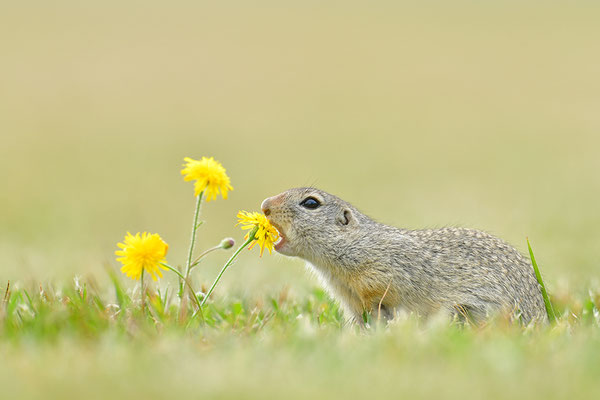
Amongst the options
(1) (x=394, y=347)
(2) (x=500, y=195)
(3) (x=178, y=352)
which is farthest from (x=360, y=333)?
(2) (x=500, y=195)

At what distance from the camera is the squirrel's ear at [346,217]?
5.98 meters

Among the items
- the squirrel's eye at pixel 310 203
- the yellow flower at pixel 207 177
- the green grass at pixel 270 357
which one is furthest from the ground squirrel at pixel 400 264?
the yellow flower at pixel 207 177

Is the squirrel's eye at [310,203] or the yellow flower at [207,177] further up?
the yellow flower at [207,177]

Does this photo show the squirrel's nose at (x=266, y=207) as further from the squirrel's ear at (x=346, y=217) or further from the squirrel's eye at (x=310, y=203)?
the squirrel's ear at (x=346, y=217)

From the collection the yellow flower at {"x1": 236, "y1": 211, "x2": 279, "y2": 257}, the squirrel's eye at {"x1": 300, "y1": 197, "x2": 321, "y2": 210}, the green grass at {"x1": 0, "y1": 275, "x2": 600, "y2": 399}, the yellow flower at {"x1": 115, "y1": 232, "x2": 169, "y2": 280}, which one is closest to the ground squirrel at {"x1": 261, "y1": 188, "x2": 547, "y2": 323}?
the squirrel's eye at {"x1": 300, "y1": 197, "x2": 321, "y2": 210}

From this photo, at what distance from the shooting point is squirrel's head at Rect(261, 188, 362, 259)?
572cm

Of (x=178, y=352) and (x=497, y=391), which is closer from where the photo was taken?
(x=497, y=391)

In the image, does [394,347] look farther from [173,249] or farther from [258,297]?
[173,249]

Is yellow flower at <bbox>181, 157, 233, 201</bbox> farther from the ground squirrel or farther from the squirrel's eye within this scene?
the squirrel's eye

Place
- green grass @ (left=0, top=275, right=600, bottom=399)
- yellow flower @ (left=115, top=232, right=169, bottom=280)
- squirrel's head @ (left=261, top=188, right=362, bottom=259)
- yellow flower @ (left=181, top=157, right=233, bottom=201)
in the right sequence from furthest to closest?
squirrel's head @ (left=261, top=188, right=362, bottom=259), yellow flower @ (left=181, top=157, right=233, bottom=201), yellow flower @ (left=115, top=232, right=169, bottom=280), green grass @ (left=0, top=275, right=600, bottom=399)

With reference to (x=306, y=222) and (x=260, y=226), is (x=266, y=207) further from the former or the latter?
(x=260, y=226)

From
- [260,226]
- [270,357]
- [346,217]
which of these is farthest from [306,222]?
[270,357]

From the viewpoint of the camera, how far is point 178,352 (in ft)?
10.8

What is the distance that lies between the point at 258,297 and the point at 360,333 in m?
1.85
